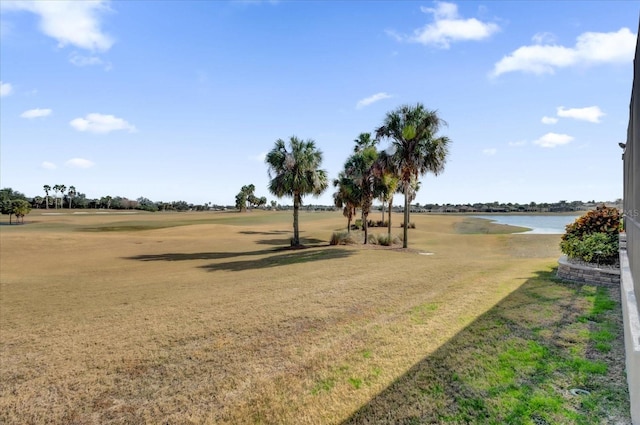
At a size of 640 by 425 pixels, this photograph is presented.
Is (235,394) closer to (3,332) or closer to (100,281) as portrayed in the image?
(3,332)

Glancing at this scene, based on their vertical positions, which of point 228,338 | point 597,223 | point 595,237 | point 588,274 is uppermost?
point 597,223

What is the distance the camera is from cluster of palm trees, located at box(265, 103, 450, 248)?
81.8 feet

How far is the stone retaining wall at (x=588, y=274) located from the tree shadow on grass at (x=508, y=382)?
14.9 feet

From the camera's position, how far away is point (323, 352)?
696 centimetres

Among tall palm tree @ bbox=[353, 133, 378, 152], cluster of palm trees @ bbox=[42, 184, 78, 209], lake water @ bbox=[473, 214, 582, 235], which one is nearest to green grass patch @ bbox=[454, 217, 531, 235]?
lake water @ bbox=[473, 214, 582, 235]

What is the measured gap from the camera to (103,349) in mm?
7809

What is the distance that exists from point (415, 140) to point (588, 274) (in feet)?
50.9

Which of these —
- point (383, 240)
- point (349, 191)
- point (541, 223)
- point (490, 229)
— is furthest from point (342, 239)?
point (541, 223)

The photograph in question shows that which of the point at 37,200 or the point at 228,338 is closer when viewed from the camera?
the point at 228,338

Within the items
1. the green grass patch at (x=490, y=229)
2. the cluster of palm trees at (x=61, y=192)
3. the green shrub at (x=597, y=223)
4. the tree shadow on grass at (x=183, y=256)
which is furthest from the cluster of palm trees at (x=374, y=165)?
the cluster of palm trees at (x=61, y=192)

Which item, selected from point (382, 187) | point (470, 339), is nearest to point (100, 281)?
point (470, 339)

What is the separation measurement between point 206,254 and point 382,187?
16.9m

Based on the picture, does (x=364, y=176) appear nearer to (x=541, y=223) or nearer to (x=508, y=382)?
(x=508, y=382)

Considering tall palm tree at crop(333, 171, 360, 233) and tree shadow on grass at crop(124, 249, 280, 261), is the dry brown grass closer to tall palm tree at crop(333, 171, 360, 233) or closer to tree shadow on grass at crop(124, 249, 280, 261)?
tree shadow on grass at crop(124, 249, 280, 261)
